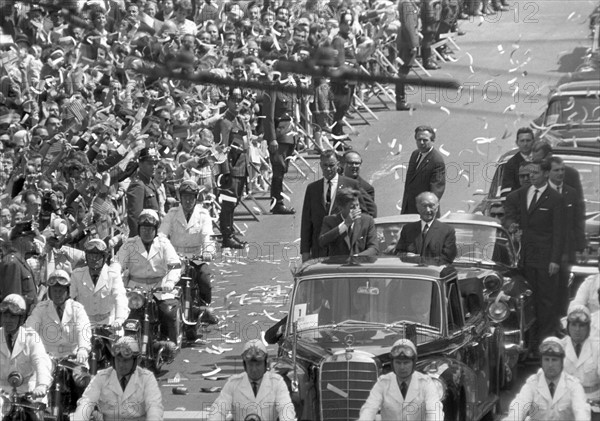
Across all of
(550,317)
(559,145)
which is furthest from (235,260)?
(550,317)

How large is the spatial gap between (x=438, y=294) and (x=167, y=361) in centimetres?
408

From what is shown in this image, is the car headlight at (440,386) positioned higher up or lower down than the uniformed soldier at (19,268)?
lower down

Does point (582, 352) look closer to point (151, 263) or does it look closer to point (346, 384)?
point (346, 384)

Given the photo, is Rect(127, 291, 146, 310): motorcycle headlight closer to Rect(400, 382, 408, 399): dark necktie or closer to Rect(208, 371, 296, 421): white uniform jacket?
Rect(208, 371, 296, 421): white uniform jacket

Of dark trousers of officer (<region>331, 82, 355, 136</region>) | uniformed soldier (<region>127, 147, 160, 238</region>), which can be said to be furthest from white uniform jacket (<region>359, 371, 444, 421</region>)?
dark trousers of officer (<region>331, 82, 355, 136</region>)

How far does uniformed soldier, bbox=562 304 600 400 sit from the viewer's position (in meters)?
14.7

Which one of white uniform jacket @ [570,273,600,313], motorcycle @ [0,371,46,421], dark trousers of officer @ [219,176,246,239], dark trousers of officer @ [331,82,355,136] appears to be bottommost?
motorcycle @ [0,371,46,421]

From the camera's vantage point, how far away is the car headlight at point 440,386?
46.2 feet

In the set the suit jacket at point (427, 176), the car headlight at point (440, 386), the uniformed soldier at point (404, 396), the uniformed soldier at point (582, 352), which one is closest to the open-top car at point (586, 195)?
the suit jacket at point (427, 176)

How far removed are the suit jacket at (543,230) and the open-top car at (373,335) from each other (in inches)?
64.5

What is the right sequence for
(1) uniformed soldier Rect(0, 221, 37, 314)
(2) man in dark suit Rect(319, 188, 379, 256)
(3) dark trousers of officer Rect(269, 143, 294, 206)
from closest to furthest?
(2) man in dark suit Rect(319, 188, 379, 256), (1) uniformed soldier Rect(0, 221, 37, 314), (3) dark trousers of officer Rect(269, 143, 294, 206)

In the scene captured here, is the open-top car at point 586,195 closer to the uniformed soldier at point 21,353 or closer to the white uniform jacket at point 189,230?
the white uniform jacket at point 189,230

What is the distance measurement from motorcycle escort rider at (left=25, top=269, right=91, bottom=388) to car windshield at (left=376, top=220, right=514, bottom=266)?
12.0 feet

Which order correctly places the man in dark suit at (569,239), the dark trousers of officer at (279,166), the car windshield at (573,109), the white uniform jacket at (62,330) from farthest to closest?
the dark trousers of officer at (279,166) < the car windshield at (573,109) < the man in dark suit at (569,239) < the white uniform jacket at (62,330)
